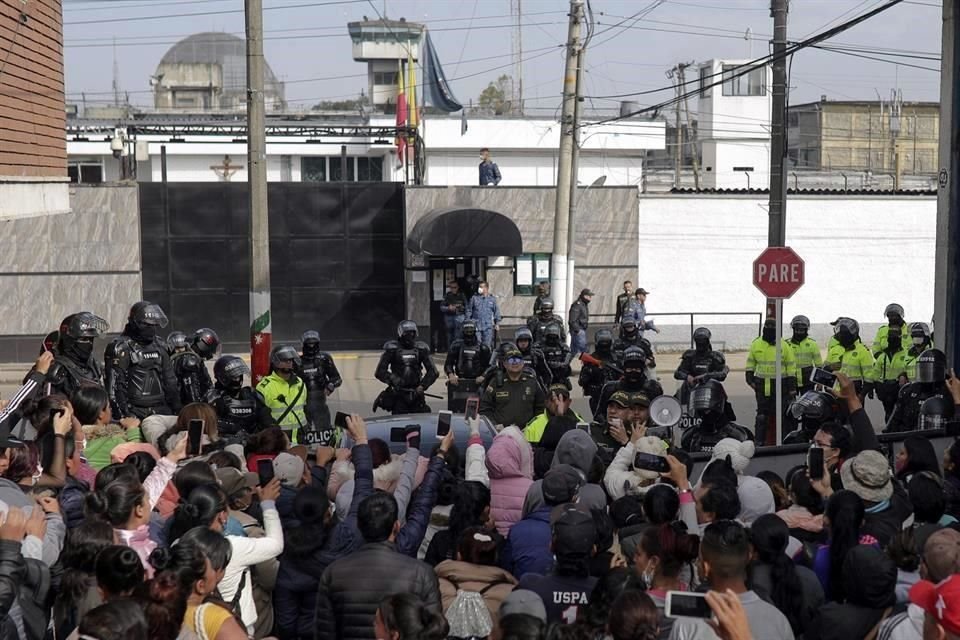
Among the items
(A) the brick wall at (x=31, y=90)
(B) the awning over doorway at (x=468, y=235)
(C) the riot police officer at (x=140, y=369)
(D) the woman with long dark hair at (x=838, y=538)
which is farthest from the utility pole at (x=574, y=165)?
(D) the woman with long dark hair at (x=838, y=538)

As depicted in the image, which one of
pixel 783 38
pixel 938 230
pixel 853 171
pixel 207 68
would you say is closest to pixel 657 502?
pixel 938 230

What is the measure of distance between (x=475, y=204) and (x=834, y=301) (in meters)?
8.09

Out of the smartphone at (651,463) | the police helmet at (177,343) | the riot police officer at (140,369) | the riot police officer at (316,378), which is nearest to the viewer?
the smartphone at (651,463)

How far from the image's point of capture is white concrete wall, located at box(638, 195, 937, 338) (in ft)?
83.8

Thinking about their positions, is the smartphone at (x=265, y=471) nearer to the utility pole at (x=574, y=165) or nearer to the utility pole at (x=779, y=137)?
the utility pole at (x=779, y=137)

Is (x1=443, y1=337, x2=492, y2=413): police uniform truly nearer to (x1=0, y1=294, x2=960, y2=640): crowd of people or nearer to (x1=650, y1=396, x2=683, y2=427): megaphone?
(x1=650, y1=396, x2=683, y2=427): megaphone

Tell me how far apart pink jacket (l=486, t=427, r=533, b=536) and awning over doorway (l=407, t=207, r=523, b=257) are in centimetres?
1636

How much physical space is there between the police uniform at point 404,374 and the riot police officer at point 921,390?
5107 millimetres

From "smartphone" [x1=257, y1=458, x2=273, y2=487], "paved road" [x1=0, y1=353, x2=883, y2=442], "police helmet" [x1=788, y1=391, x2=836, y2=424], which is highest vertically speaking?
"smartphone" [x1=257, y1=458, x2=273, y2=487]

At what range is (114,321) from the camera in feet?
80.4

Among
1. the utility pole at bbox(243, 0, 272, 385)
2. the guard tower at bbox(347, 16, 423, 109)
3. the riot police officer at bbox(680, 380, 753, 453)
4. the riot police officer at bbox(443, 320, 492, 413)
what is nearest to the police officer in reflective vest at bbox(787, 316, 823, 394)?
the riot police officer at bbox(443, 320, 492, 413)

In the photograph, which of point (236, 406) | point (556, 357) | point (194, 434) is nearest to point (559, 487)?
point (194, 434)

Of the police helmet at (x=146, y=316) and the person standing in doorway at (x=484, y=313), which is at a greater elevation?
the police helmet at (x=146, y=316)

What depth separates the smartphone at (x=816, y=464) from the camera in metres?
6.58
